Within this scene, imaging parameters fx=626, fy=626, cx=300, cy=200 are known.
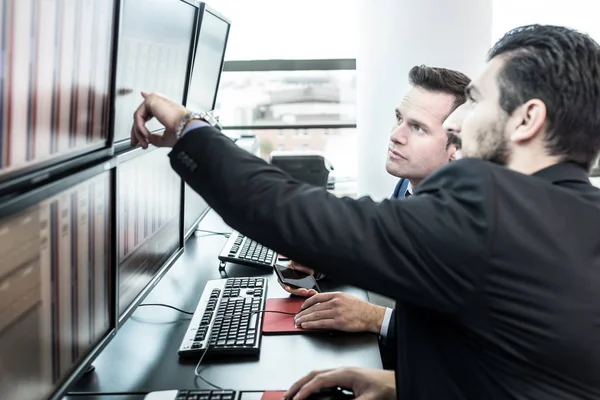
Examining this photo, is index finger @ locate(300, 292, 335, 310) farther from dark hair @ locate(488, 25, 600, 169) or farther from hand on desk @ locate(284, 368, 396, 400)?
dark hair @ locate(488, 25, 600, 169)

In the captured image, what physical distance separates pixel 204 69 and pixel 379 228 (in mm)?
1250

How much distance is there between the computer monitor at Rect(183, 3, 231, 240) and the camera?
1.71 m

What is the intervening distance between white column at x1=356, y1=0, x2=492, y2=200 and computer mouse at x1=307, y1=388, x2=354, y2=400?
178cm

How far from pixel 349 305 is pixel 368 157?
1.57 meters

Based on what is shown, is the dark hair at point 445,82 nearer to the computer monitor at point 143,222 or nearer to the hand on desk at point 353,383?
the computer monitor at point 143,222

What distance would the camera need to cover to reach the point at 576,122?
922 millimetres

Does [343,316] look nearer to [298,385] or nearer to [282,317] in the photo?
[282,317]

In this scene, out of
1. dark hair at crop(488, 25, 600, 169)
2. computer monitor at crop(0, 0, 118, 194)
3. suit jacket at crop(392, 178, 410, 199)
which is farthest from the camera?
suit jacket at crop(392, 178, 410, 199)

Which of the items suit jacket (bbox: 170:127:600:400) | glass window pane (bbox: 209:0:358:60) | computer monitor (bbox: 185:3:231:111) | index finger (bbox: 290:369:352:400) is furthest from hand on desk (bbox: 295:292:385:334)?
glass window pane (bbox: 209:0:358:60)

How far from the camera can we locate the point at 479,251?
2.70 ft

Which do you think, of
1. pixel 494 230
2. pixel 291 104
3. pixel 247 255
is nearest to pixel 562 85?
pixel 494 230

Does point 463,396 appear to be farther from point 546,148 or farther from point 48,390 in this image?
point 48,390

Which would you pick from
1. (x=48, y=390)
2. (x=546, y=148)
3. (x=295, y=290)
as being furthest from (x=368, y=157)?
(x=48, y=390)

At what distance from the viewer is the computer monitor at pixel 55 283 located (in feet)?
2.61
